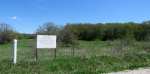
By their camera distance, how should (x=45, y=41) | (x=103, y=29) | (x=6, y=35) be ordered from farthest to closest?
1. (x=103, y=29)
2. (x=6, y=35)
3. (x=45, y=41)

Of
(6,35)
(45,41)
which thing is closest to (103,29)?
(6,35)

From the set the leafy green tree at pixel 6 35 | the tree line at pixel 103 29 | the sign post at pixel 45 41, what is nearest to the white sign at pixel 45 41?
the sign post at pixel 45 41

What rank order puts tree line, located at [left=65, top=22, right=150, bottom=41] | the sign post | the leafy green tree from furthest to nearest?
tree line, located at [left=65, top=22, right=150, bottom=41] < the leafy green tree < the sign post

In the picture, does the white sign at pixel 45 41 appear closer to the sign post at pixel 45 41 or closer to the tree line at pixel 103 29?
the sign post at pixel 45 41

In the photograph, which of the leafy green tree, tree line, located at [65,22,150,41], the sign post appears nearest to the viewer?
the sign post

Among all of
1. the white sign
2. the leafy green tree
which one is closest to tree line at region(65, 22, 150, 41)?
the leafy green tree

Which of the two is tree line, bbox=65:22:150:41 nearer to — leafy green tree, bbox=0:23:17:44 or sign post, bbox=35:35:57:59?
leafy green tree, bbox=0:23:17:44

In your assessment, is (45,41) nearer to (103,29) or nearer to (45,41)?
(45,41)

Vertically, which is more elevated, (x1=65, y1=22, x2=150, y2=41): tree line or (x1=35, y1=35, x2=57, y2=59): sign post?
(x1=65, y1=22, x2=150, y2=41): tree line

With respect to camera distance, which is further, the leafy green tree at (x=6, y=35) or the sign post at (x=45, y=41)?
the leafy green tree at (x=6, y=35)

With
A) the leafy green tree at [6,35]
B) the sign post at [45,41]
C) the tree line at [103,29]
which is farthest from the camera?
the tree line at [103,29]

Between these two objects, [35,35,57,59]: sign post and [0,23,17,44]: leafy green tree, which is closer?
[35,35,57,59]: sign post

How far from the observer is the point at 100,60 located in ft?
50.4

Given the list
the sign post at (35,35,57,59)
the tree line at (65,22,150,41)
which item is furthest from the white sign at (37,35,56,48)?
the tree line at (65,22,150,41)
